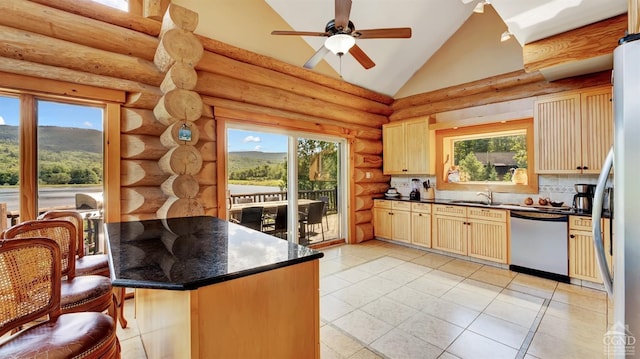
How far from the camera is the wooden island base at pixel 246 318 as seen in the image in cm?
110

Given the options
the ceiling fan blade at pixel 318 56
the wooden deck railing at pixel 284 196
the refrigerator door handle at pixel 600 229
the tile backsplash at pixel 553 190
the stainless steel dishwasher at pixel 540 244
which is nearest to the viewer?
the refrigerator door handle at pixel 600 229

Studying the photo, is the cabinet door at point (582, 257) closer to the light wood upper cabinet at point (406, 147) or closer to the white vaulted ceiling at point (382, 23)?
the light wood upper cabinet at point (406, 147)

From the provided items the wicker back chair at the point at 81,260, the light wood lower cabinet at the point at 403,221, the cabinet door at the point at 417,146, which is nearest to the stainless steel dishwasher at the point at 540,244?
the light wood lower cabinet at the point at 403,221

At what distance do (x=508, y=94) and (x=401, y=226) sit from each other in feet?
9.26

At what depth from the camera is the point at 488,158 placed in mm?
4805

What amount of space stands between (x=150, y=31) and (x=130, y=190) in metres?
1.80

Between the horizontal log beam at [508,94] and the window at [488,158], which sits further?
the window at [488,158]

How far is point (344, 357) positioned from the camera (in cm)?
211

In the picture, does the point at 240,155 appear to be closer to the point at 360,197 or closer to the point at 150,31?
the point at 150,31

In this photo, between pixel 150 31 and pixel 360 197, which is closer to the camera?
pixel 150 31

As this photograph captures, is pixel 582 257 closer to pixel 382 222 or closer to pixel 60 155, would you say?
pixel 382 222

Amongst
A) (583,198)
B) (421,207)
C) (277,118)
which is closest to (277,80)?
(277,118)

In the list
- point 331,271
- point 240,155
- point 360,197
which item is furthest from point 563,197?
point 240,155

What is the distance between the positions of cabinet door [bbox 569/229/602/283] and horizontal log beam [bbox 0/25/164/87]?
528cm
